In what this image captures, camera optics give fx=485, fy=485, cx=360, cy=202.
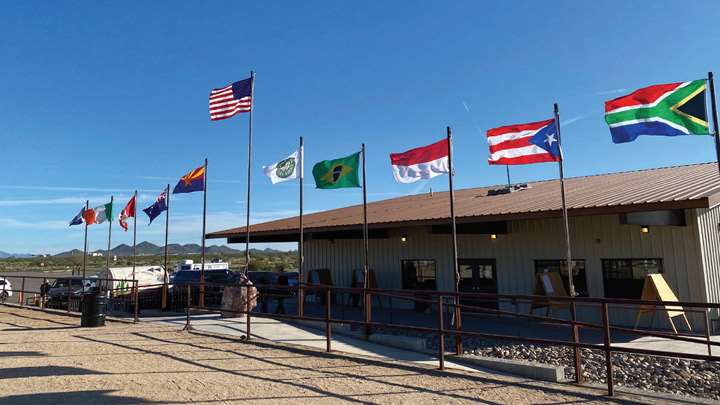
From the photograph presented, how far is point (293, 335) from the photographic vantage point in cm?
1064

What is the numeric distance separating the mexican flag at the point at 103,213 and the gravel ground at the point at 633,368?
60.0 feet

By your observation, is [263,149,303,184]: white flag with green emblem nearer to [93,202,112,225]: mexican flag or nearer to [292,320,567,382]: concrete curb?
[292,320,567,382]: concrete curb

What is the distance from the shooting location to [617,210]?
975cm

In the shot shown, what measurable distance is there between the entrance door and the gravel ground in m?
3.93

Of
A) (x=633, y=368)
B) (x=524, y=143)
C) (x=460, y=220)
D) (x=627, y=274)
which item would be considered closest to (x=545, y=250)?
(x=627, y=274)

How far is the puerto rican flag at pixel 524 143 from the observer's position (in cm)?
890

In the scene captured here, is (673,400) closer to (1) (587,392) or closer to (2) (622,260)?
(1) (587,392)

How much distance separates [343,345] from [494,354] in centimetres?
310

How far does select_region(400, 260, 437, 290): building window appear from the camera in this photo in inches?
643

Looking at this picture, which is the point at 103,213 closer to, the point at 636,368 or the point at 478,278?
the point at 478,278

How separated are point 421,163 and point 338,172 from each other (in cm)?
303

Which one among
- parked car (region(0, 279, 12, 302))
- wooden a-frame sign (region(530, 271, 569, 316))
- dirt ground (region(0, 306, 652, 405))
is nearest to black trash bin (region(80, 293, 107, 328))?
dirt ground (region(0, 306, 652, 405))

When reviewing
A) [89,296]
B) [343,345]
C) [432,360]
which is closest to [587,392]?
[432,360]

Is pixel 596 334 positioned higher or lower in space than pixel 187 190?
lower
